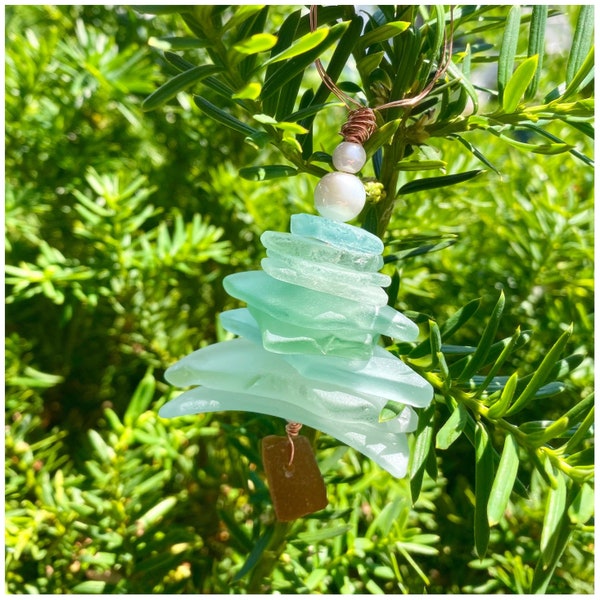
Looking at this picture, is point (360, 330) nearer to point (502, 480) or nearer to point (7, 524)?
point (502, 480)

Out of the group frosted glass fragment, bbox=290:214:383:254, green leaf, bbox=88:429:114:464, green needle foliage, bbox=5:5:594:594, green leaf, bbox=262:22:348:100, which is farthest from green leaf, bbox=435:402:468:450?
green leaf, bbox=88:429:114:464

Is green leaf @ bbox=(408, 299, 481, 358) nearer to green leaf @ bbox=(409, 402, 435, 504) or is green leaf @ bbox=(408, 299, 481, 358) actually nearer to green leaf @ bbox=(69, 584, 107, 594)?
green leaf @ bbox=(409, 402, 435, 504)

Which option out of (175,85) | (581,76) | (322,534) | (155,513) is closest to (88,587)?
(155,513)

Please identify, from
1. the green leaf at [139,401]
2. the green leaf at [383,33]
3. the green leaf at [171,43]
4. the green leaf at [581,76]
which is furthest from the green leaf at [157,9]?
the green leaf at [139,401]

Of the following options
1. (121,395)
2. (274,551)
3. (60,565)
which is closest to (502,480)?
(274,551)

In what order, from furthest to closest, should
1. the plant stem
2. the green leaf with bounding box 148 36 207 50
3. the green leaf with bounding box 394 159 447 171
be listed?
the plant stem
the green leaf with bounding box 394 159 447 171
the green leaf with bounding box 148 36 207 50

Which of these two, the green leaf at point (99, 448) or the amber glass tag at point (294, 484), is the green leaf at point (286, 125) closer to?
the amber glass tag at point (294, 484)
